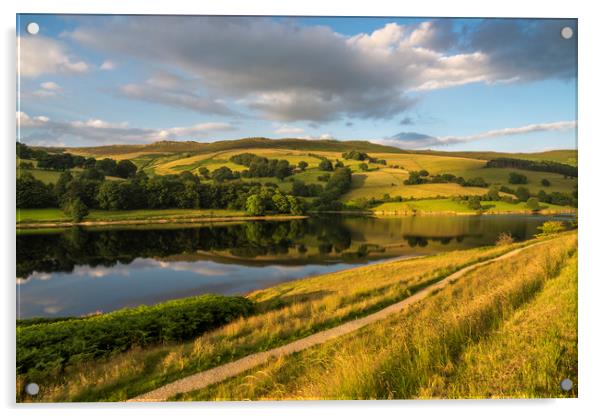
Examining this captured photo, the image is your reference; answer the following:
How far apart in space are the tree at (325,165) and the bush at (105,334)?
4040 mm

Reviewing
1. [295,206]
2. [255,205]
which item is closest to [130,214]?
[255,205]

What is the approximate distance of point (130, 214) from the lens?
25.3ft

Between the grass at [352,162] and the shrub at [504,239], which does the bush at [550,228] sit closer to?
the shrub at [504,239]

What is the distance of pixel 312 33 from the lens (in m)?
6.06

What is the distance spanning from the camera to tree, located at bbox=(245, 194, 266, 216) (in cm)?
815

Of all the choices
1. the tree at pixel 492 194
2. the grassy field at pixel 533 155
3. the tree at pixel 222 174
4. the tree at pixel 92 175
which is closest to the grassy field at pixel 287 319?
the tree at pixel 492 194

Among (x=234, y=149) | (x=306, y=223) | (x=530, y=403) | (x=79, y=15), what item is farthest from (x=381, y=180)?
(x=79, y=15)

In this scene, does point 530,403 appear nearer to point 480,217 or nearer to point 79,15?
point 480,217

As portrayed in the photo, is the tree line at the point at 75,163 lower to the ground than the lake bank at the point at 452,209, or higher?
higher

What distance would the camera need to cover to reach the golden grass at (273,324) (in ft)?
14.3

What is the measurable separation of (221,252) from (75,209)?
3115 mm

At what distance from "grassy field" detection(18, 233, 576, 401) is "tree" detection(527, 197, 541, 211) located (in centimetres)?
95

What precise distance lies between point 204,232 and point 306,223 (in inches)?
96.2

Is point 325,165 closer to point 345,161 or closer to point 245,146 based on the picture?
point 345,161
